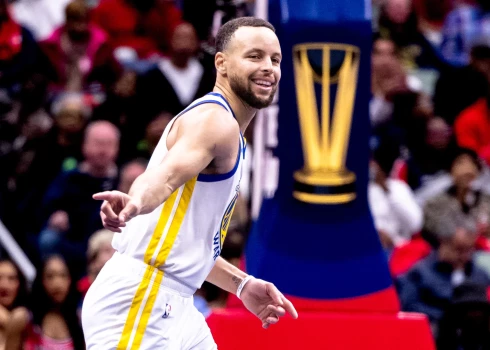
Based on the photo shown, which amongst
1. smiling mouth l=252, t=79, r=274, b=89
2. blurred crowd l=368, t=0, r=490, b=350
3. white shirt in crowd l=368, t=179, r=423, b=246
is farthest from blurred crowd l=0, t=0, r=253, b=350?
smiling mouth l=252, t=79, r=274, b=89

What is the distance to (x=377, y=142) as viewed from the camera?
6.73 meters

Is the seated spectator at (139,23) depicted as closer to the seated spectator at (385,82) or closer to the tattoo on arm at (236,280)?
the seated spectator at (385,82)

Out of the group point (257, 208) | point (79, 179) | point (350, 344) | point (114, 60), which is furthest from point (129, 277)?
point (114, 60)

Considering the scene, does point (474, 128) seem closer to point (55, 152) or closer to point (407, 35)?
point (407, 35)

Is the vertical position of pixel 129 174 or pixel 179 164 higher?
pixel 179 164

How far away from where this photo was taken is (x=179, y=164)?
283cm

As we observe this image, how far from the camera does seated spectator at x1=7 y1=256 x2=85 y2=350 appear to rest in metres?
5.11

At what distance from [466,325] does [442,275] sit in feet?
1.47

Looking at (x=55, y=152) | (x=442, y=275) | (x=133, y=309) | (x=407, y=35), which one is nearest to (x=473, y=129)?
(x=407, y=35)

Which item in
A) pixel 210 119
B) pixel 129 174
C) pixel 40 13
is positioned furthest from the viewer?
pixel 40 13

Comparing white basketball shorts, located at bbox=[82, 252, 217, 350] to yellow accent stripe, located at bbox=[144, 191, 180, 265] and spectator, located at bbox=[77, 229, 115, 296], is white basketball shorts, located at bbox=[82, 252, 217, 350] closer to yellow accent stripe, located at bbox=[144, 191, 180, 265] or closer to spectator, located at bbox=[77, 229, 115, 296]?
yellow accent stripe, located at bbox=[144, 191, 180, 265]

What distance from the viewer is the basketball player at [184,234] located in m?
3.07

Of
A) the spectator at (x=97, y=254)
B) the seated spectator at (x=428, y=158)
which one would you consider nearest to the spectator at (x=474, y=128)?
the seated spectator at (x=428, y=158)

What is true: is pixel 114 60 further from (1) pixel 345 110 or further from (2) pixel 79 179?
(1) pixel 345 110
